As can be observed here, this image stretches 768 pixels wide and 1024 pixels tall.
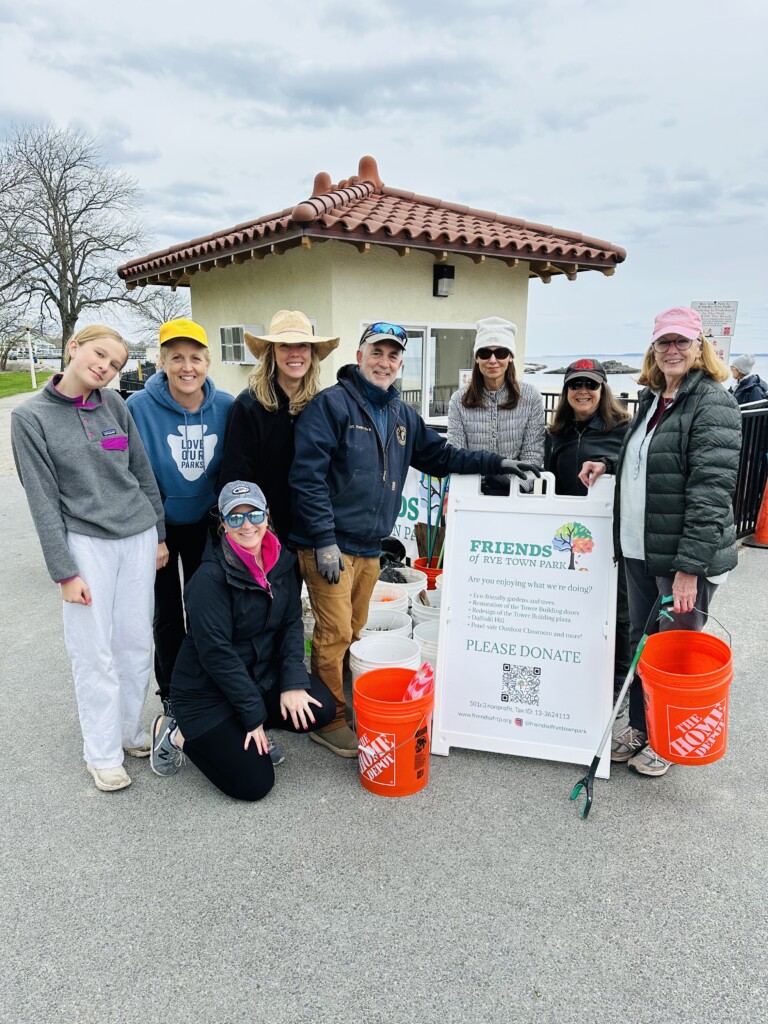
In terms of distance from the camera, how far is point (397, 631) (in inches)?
147

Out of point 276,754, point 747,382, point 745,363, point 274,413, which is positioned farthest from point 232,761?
point 745,363

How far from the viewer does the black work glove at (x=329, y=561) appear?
3148 mm

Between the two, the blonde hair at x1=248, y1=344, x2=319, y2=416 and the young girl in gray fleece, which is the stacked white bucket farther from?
the blonde hair at x1=248, y1=344, x2=319, y2=416

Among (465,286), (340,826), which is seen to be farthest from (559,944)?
(465,286)

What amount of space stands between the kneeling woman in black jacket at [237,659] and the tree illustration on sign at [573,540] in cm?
133

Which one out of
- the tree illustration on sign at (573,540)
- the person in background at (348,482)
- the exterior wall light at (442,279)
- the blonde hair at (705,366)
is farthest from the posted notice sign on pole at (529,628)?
the exterior wall light at (442,279)

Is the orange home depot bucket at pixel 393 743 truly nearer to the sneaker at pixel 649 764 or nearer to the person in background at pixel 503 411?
the sneaker at pixel 649 764

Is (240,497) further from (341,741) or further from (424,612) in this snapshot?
(424,612)

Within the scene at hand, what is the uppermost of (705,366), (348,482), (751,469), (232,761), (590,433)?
(705,366)

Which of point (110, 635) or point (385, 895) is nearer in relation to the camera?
point (385, 895)

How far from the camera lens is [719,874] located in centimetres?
253

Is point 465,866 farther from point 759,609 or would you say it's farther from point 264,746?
point 759,609

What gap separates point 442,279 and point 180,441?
18.2 feet

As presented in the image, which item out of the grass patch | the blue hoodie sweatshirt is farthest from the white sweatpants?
the grass patch
